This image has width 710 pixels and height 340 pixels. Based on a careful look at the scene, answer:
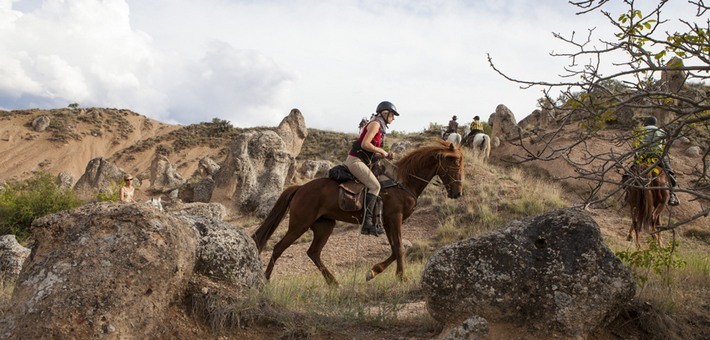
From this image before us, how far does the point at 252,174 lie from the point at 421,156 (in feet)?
43.9

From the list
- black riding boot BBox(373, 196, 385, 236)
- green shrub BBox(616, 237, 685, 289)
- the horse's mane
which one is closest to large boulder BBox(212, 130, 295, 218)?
the horse's mane

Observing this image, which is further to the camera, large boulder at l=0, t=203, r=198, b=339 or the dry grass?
the dry grass

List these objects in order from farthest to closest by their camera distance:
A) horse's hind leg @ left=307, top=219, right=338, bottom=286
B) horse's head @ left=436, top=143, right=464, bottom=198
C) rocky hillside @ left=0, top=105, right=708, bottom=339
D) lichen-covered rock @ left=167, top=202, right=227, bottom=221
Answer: lichen-covered rock @ left=167, top=202, right=227, bottom=221 → horse's head @ left=436, top=143, right=464, bottom=198 → horse's hind leg @ left=307, top=219, right=338, bottom=286 → rocky hillside @ left=0, top=105, right=708, bottom=339

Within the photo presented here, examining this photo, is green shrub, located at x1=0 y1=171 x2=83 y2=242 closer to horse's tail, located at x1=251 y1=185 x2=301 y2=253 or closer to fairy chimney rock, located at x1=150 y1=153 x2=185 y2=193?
fairy chimney rock, located at x1=150 y1=153 x2=185 y2=193

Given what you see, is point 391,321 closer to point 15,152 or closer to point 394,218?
point 394,218

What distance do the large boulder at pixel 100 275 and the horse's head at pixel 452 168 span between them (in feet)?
18.3

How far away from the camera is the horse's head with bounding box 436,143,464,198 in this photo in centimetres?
947

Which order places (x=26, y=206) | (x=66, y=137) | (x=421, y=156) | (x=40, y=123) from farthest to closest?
1. (x=40, y=123)
2. (x=66, y=137)
3. (x=26, y=206)
4. (x=421, y=156)

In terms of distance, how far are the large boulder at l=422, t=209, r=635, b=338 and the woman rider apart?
3965mm

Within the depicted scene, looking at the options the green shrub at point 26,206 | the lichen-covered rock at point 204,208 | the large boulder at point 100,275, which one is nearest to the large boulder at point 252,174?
the lichen-covered rock at point 204,208

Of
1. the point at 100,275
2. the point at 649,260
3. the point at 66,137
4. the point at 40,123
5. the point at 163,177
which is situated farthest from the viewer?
the point at 40,123

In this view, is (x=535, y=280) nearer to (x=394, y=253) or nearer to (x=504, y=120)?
(x=394, y=253)

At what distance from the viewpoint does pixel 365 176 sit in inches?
355

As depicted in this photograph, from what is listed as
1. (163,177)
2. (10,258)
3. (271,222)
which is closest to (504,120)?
(163,177)
